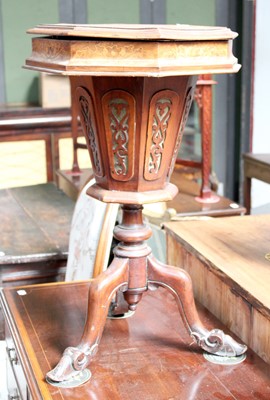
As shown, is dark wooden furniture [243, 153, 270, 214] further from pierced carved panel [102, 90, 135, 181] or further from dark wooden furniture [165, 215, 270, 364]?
pierced carved panel [102, 90, 135, 181]

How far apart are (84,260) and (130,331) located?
0.51m

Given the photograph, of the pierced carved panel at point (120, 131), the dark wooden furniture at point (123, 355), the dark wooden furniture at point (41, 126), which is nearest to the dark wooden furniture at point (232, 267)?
the dark wooden furniture at point (123, 355)

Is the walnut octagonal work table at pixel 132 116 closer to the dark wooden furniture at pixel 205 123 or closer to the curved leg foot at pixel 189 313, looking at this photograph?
the curved leg foot at pixel 189 313

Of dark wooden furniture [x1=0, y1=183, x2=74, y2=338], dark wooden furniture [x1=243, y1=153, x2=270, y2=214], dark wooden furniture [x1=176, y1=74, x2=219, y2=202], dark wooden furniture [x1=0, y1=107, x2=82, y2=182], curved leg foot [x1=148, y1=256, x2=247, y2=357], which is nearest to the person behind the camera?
curved leg foot [x1=148, y1=256, x2=247, y2=357]

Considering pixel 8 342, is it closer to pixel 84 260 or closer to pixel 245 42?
pixel 84 260

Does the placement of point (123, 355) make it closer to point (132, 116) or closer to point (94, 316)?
point (94, 316)

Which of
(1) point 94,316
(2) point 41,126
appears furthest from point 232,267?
(2) point 41,126

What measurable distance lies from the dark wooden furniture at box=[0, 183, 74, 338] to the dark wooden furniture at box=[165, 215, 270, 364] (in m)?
0.58

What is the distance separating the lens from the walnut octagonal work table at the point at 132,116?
1294 mm

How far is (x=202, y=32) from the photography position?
1355 mm

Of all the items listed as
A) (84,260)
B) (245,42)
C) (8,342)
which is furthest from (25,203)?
(245,42)

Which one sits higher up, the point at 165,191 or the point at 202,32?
the point at 202,32

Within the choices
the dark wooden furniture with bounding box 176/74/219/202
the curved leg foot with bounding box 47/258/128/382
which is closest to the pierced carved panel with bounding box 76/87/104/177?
the curved leg foot with bounding box 47/258/128/382

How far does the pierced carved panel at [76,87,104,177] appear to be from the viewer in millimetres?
1433
